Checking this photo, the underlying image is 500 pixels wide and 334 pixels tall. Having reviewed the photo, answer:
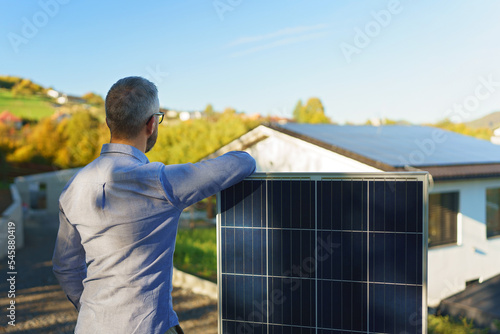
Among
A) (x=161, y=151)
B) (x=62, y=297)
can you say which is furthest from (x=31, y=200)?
(x=62, y=297)

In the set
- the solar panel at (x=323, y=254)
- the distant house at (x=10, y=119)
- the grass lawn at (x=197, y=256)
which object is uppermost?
the distant house at (x=10, y=119)

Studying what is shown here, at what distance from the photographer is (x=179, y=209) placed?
1763mm

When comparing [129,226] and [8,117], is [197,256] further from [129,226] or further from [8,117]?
[8,117]

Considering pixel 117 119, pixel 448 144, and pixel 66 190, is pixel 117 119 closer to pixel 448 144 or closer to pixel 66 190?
pixel 66 190

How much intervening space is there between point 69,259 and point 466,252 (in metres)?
10.1

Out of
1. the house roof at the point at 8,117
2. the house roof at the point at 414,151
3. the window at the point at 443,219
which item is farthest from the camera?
the house roof at the point at 8,117

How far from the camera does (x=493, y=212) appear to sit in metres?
11.1

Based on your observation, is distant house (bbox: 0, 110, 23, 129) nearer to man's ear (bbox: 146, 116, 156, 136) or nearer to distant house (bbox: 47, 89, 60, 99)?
distant house (bbox: 47, 89, 60, 99)

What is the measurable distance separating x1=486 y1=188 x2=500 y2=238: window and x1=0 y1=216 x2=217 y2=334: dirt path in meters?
7.91

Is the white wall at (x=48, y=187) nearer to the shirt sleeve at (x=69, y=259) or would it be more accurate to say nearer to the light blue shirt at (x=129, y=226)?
the shirt sleeve at (x=69, y=259)

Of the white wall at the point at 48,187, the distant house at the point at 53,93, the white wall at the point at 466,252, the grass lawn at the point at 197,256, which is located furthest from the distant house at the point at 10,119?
the white wall at the point at 466,252

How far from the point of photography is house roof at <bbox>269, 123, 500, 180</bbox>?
27.9 ft

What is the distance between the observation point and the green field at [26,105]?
4391 cm

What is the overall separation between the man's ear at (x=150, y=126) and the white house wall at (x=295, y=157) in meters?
6.97
